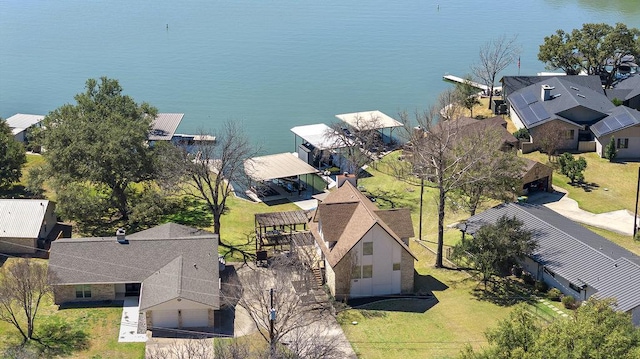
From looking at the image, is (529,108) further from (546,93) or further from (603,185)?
(603,185)

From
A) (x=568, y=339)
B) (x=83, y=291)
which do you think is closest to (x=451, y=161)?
(x=83, y=291)

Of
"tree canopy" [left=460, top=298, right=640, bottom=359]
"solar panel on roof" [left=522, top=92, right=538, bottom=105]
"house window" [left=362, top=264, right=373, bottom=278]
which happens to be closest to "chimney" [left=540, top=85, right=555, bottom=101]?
"solar panel on roof" [left=522, top=92, right=538, bottom=105]

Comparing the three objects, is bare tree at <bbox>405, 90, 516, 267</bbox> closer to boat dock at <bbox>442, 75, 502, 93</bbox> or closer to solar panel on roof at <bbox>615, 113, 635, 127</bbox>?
solar panel on roof at <bbox>615, 113, 635, 127</bbox>

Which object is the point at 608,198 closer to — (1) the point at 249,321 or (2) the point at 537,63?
(1) the point at 249,321

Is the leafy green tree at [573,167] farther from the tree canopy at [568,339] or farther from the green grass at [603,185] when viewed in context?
the tree canopy at [568,339]

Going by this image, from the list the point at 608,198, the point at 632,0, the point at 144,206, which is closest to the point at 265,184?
the point at 144,206

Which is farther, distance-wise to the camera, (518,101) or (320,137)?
(518,101)
